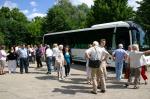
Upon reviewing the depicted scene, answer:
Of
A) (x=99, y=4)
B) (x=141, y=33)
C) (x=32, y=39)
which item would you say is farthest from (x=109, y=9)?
(x=32, y=39)

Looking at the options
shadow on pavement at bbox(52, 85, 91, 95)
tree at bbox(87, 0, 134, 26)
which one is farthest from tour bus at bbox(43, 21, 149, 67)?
tree at bbox(87, 0, 134, 26)

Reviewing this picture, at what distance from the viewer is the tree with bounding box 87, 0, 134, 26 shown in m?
48.8

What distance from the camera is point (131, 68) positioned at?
1582 cm

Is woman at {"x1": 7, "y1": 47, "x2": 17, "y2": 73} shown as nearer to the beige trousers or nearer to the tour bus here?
the tour bus

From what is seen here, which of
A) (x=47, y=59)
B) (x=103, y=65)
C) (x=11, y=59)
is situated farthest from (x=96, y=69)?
(x=11, y=59)

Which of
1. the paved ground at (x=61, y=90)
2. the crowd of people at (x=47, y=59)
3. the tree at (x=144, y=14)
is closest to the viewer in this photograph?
the paved ground at (x=61, y=90)

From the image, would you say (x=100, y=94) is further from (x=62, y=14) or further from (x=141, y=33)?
(x=62, y=14)

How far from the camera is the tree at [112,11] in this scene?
48.8 m

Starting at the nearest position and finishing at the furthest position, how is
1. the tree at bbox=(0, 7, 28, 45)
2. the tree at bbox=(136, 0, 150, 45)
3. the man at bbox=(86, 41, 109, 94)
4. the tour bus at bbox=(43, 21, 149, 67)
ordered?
the man at bbox=(86, 41, 109, 94), the tour bus at bbox=(43, 21, 149, 67), the tree at bbox=(136, 0, 150, 45), the tree at bbox=(0, 7, 28, 45)

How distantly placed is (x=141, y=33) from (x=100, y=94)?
12.0 metres

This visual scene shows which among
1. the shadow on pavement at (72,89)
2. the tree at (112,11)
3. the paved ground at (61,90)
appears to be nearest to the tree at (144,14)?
the paved ground at (61,90)

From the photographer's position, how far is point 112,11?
4944 centimetres

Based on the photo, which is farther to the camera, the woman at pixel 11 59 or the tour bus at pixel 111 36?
the tour bus at pixel 111 36

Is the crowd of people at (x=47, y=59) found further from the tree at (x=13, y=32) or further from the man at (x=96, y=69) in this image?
the tree at (x=13, y=32)
